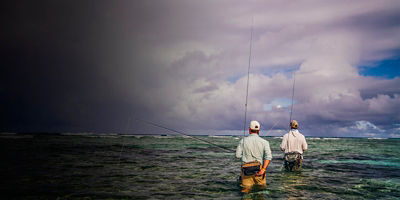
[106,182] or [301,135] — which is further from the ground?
[301,135]

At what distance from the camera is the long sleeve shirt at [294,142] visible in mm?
12688

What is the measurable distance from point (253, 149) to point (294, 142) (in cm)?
576

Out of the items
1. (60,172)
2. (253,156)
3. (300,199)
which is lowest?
(60,172)

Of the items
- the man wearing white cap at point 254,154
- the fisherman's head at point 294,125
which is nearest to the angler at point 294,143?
the fisherman's head at point 294,125

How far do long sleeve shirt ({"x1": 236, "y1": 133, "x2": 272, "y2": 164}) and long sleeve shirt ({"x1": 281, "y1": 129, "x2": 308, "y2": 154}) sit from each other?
534 centimetres

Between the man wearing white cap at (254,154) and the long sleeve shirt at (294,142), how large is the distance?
205 inches

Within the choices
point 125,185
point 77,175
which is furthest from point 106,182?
point 77,175

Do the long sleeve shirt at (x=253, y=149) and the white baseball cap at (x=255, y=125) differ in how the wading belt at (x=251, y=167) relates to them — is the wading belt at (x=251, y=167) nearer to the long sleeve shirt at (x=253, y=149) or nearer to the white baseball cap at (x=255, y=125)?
the long sleeve shirt at (x=253, y=149)

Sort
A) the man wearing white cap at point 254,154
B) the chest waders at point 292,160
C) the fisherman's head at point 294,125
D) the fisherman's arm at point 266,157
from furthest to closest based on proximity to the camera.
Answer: the chest waders at point 292,160
the fisherman's head at point 294,125
the man wearing white cap at point 254,154
the fisherman's arm at point 266,157

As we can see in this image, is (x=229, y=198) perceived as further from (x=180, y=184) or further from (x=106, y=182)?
(x=106, y=182)

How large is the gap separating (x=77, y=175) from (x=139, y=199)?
20.3ft

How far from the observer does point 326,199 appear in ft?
29.8

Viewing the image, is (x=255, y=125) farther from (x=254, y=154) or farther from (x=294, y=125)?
(x=294, y=125)

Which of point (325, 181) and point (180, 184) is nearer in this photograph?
point (180, 184)
